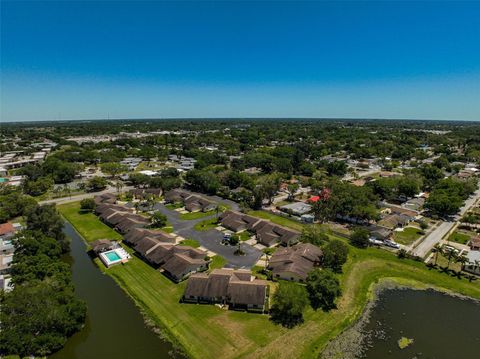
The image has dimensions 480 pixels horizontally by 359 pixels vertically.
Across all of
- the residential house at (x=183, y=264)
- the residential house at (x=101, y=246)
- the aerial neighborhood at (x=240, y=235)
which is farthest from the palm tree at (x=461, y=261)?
the residential house at (x=101, y=246)

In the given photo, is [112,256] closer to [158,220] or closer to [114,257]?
[114,257]

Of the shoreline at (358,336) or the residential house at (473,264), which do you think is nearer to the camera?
the shoreline at (358,336)

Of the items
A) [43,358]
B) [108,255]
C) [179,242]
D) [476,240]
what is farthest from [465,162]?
[43,358]

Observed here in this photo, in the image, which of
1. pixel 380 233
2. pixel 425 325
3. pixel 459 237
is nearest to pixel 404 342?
pixel 425 325

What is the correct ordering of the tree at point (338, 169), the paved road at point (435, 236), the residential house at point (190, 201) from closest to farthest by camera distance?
1. the paved road at point (435, 236)
2. the residential house at point (190, 201)
3. the tree at point (338, 169)

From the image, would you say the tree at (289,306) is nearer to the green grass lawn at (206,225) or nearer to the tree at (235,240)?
the tree at (235,240)

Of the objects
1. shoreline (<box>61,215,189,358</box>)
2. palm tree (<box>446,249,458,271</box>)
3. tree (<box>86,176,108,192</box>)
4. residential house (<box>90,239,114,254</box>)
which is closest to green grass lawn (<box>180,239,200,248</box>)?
residential house (<box>90,239,114,254</box>)
